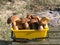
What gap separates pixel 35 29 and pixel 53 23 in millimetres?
1289

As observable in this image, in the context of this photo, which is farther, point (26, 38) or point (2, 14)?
point (2, 14)

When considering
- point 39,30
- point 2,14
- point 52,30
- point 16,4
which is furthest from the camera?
point 16,4

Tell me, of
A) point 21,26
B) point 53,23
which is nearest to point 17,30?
point 21,26

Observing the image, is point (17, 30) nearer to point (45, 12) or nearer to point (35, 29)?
point (35, 29)

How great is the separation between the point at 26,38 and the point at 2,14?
5.80ft

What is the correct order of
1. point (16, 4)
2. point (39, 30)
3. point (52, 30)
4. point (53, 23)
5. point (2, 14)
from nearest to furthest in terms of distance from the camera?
point (39, 30)
point (52, 30)
point (53, 23)
point (2, 14)
point (16, 4)

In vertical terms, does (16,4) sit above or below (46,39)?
above

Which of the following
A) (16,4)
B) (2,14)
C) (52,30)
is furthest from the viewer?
(16,4)

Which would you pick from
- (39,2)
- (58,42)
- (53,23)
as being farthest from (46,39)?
(39,2)

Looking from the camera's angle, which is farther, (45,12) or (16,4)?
(16,4)

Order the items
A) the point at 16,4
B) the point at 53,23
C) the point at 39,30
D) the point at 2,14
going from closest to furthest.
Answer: the point at 39,30
the point at 53,23
the point at 2,14
the point at 16,4

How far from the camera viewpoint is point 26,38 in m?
3.03

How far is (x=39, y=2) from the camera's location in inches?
201

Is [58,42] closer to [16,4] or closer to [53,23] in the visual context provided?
[53,23]
